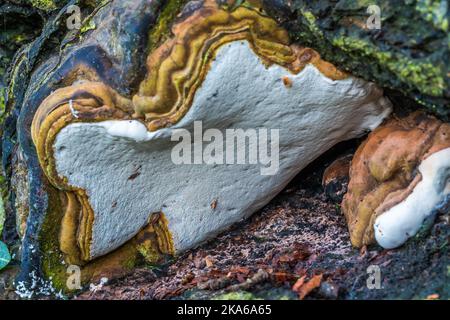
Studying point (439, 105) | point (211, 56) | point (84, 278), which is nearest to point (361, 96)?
point (439, 105)

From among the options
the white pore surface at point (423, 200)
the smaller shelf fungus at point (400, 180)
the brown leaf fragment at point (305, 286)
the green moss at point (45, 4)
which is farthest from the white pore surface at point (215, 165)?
the green moss at point (45, 4)

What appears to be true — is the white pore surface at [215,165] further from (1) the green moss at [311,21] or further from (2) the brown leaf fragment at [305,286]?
(2) the brown leaf fragment at [305,286]

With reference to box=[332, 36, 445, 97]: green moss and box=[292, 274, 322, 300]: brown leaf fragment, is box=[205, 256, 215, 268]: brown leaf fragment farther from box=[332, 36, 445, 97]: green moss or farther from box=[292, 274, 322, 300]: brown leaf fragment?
box=[332, 36, 445, 97]: green moss

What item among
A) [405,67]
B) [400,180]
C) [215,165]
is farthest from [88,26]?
[400,180]

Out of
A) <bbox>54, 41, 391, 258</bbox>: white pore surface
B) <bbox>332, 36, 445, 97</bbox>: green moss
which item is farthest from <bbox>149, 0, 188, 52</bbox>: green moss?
<bbox>332, 36, 445, 97</bbox>: green moss

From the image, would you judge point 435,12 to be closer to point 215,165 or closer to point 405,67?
point 405,67

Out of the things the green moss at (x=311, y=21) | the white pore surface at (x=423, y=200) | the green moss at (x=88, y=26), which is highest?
the green moss at (x=88, y=26)

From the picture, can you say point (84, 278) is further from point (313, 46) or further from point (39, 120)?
point (313, 46)
